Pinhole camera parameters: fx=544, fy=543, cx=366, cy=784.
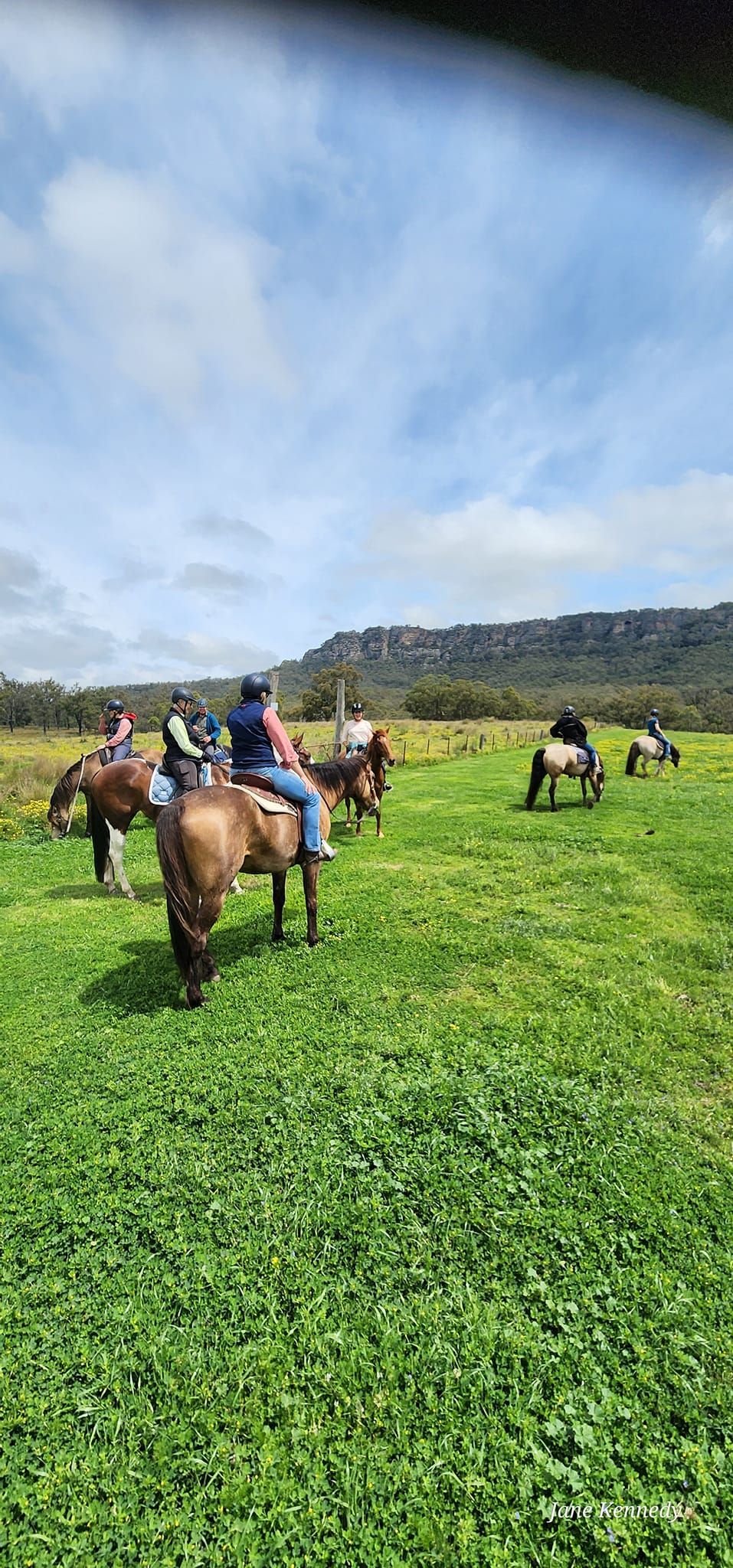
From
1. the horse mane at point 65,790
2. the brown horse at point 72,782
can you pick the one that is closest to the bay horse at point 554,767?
the brown horse at point 72,782

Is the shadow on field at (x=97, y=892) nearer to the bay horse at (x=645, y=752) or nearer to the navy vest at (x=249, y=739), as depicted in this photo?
the navy vest at (x=249, y=739)

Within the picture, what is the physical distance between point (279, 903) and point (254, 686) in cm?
264

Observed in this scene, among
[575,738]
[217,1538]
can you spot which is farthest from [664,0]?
[575,738]

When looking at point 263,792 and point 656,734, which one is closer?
point 263,792

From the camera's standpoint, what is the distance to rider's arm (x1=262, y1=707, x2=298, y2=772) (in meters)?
5.71

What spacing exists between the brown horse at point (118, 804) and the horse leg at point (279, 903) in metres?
2.18

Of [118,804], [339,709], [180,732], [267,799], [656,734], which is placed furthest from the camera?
[656,734]

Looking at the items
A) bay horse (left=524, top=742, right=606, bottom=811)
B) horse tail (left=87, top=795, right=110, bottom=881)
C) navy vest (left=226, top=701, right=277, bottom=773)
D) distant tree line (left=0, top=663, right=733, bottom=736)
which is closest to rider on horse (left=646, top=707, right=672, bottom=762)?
bay horse (left=524, top=742, right=606, bottom=811)

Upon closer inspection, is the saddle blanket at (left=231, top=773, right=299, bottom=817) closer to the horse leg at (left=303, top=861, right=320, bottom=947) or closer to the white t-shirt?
the horse leg at (left=303, top=861, right=320, bottom=947)

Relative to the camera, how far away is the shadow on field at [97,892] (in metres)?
8.57

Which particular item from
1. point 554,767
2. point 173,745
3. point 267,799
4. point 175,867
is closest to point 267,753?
point 267,799

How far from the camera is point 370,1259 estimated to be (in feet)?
9.42

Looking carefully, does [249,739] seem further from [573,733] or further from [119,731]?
[573,733]

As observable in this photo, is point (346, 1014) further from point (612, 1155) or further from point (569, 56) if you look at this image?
point (569, 56)
